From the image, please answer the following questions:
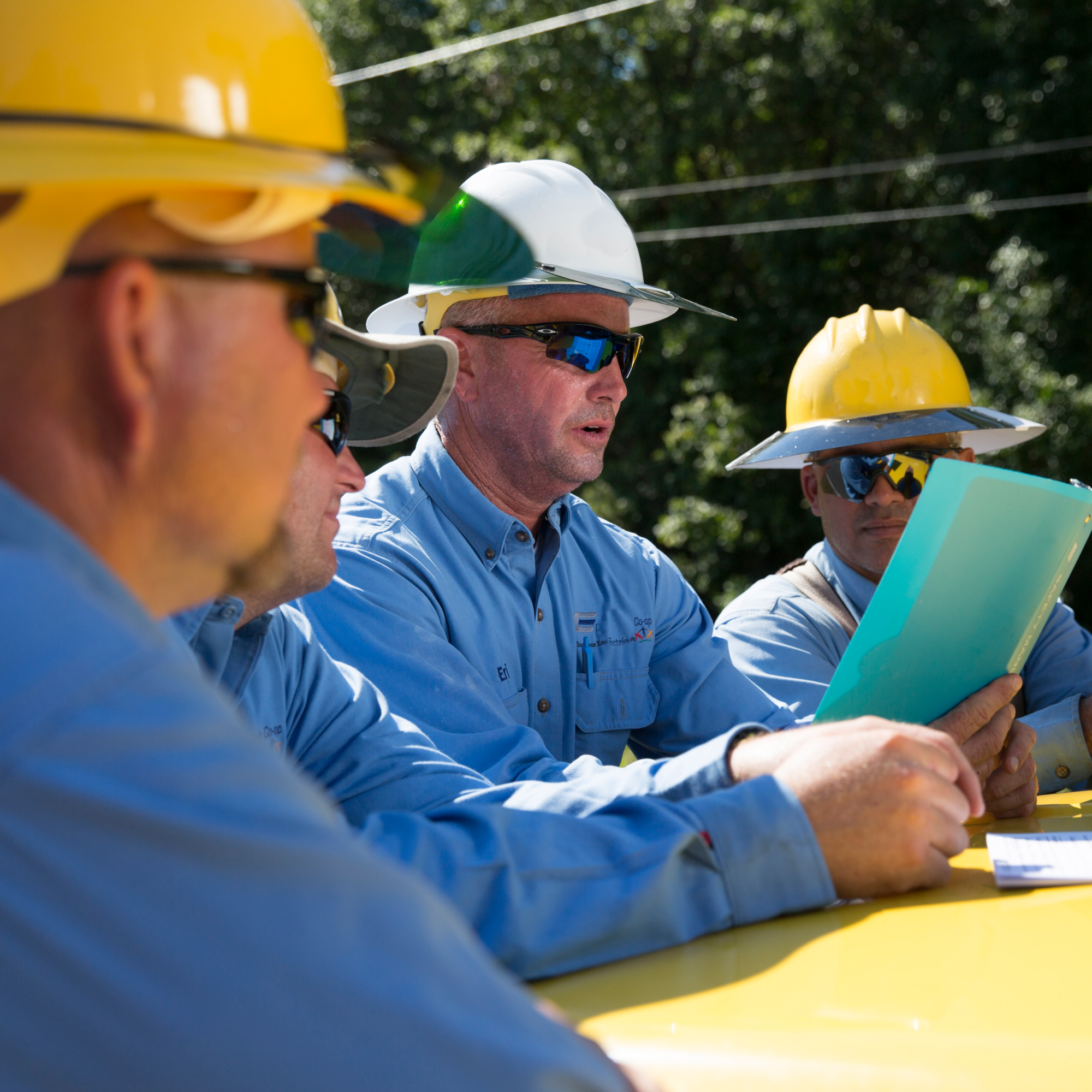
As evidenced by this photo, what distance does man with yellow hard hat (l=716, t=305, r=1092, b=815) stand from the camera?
10.6 ft

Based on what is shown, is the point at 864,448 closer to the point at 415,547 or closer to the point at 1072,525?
the point at 1072,525

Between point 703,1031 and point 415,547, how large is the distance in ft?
5.22

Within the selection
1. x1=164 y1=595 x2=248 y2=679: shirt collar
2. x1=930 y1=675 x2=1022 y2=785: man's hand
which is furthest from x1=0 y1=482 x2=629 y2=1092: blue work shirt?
x1=930 y1=675 x2=1022 y2=785: man's hand

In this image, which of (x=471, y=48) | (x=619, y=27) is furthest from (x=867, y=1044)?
(x=619, y=27)

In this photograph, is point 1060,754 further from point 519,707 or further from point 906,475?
point 519,707

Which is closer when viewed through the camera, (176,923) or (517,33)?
(176,923)

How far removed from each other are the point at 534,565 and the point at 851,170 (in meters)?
12.6

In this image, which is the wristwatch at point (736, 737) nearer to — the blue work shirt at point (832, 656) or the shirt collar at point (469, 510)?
the shirt collar at point (469, 510)

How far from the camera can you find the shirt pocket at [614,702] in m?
2.91

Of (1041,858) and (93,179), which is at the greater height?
(93,179)

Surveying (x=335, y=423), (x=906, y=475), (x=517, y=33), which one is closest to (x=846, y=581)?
(x=906, y=475)

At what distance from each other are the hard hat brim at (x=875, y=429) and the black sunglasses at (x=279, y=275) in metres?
A: 2.69

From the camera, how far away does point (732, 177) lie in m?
15.4

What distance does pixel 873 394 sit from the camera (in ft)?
12.2
